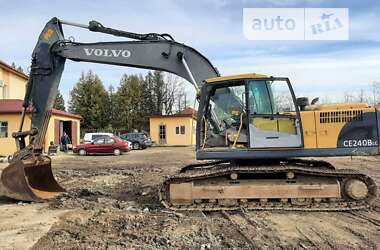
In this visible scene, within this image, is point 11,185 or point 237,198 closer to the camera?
point 237,198

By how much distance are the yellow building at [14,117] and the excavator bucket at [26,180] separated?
17.5 metres

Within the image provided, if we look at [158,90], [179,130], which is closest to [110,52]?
[179,130]

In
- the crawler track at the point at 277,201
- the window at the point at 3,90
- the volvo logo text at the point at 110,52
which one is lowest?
the crawler track at the point at 277,201

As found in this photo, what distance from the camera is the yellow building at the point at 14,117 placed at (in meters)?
28.5

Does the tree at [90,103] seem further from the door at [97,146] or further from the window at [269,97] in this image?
the window at [269,97]

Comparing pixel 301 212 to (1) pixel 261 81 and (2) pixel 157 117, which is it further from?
(2) pixel 157 117

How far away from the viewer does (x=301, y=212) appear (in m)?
8.47

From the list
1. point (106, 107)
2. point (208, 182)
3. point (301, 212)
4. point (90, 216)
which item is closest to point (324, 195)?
point (301, 212)

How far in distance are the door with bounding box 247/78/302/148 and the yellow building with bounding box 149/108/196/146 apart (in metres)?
37.6

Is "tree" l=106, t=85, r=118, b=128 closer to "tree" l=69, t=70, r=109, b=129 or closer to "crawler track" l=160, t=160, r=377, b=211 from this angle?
"tree" l=69, t=70, r=109, b=129

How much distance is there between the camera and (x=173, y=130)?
4750 cm

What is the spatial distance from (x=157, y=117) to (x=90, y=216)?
39.8 m

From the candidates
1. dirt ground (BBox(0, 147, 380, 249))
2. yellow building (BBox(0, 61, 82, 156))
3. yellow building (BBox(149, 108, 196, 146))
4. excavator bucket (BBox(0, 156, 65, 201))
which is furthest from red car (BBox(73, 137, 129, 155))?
dirt ground (BBox(0, 147, 380, 249))

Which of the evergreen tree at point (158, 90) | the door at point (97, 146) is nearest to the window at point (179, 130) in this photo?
the door at point (97, 146)
